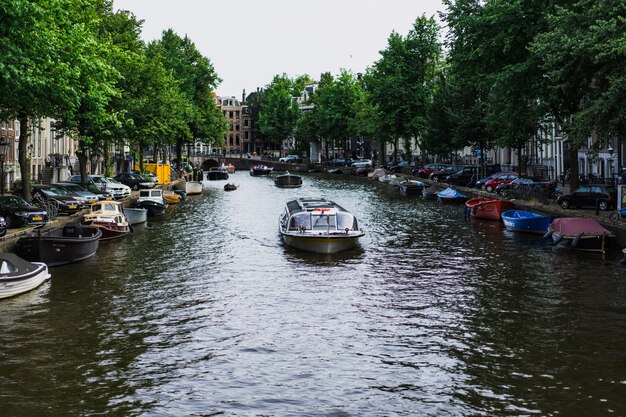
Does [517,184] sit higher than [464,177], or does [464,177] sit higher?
[464,177]

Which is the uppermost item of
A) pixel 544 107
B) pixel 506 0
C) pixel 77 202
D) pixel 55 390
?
pixel 506 0

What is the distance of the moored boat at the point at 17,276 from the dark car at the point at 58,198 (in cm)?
1898

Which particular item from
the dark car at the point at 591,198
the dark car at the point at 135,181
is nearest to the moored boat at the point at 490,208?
the dark car at the point at 591,198

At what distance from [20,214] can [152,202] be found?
1989 cm

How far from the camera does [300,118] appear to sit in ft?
583

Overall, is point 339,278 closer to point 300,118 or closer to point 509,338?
point 509,338

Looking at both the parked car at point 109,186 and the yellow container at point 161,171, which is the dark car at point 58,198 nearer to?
the parked car at point 109,186

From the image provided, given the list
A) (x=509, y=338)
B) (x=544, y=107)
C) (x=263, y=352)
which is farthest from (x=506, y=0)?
(x=263, y=352)

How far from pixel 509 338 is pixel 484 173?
60943 mm

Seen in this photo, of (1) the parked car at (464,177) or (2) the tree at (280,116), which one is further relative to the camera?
(2) the tree at (280,116)

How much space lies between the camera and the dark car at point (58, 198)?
48562 millimetres

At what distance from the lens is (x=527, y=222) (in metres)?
46.2

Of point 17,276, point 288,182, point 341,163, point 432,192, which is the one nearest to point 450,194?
point 432,192

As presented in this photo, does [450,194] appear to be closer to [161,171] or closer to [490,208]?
[490,208]
